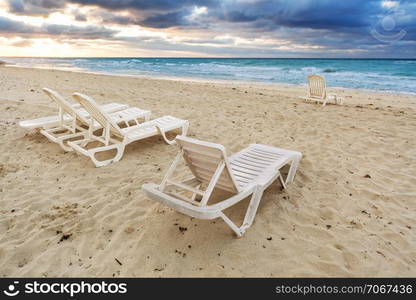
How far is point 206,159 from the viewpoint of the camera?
9.10ft

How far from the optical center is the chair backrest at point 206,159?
2574mm

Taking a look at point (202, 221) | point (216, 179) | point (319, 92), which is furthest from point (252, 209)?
point (319, 92)

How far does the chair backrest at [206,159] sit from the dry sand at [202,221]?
0.48 metres

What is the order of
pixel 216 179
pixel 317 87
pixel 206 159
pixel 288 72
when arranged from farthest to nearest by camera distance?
pixel 288 72
pixel 317 87
pixel 206 159
pixel 216 179

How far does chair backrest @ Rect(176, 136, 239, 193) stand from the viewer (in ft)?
8.45

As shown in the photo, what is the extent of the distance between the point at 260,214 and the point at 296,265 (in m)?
0.78

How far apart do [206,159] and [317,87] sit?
844 cm

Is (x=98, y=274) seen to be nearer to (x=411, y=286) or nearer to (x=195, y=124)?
(x=411, y=286)

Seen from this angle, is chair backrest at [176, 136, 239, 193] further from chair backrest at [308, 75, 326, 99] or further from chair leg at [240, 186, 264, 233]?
chair backrest at [308, 75, 326, 99]

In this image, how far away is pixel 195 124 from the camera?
684cm

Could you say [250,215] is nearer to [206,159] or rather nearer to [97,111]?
[206,159]

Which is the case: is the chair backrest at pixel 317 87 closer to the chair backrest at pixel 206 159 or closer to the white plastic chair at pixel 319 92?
the white plastic chair at pixel 319 92

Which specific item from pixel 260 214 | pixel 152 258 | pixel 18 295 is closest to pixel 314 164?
pixel 260 214

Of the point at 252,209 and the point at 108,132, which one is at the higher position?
the point at 108,132
